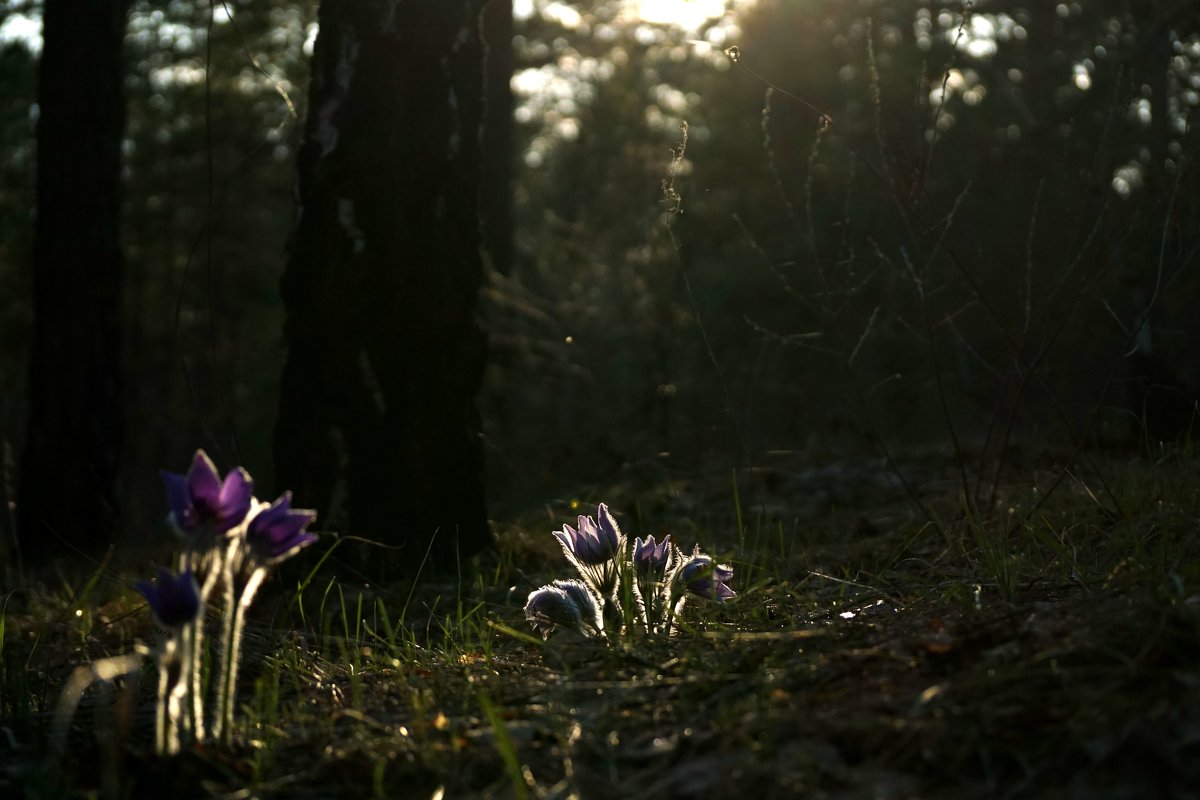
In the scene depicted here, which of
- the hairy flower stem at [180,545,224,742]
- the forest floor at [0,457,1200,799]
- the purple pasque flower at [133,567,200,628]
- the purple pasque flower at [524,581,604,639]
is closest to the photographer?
the forest floor at [0,457,1200,799]

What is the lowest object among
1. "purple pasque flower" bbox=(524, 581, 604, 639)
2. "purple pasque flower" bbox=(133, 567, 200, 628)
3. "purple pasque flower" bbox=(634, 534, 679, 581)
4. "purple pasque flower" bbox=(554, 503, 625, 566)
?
"purple pasque flower" bbox=(524, 581, 604, 639)

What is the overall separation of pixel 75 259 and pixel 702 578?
18.4 ft

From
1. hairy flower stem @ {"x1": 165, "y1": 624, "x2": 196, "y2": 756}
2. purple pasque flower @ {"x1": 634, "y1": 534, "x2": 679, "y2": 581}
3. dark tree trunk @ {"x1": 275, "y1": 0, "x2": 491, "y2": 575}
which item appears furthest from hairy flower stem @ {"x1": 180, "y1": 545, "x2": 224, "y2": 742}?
dark tree trunk @ {"x1": 275, "y1": 0, "x2": 491, "y2": 575}

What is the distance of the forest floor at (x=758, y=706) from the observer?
5.82 feet

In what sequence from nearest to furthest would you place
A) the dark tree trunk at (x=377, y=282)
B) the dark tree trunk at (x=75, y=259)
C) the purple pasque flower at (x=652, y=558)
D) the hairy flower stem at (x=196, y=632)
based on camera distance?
the hairy flower stem at (x=196, y=632) → the purple pasque flower at (x=652, y=558) → the dark tree trunk at (x=377, y=282) → the dark tree trunk at (x=75, y=259)

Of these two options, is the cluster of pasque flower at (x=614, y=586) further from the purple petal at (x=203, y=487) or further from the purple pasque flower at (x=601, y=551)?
the purple petal at (x=203, y=487)

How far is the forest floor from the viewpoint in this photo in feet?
5.82

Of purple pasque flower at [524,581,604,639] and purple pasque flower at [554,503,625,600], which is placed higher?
purple pasque flower at [554,503,625,600]

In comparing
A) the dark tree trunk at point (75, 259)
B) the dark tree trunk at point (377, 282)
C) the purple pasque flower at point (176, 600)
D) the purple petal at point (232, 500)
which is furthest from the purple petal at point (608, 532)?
the dark tree trunk at point (75, 259)

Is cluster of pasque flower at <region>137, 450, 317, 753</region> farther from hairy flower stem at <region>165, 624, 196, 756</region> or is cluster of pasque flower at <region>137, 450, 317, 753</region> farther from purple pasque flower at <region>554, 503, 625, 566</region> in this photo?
purple pasque flower at <region>554, 503, 625, 566</region>

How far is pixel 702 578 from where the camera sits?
3.04 metres

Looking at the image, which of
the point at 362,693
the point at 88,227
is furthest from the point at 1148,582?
the point at 88,227

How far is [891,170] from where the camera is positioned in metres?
4.31

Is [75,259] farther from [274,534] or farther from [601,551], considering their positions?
[274,534]
